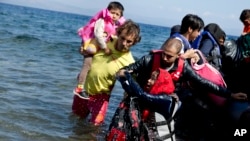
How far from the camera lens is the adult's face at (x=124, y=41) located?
502cm

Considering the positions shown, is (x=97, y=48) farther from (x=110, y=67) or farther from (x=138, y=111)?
(x=138, y=111)

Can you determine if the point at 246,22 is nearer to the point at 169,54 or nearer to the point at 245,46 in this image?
the point at 245,46

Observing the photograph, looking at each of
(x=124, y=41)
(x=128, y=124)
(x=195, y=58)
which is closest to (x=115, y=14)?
(x=124, y=41)

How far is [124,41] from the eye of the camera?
511 centimetres

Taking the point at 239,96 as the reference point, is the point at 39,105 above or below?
below

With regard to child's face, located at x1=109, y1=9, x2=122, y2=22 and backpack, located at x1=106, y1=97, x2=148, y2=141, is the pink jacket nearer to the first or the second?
child's face, located at x1=109, y1=9, x2=122, y2=22

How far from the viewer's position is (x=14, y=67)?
33.1 ft

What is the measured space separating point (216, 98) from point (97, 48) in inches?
66.9

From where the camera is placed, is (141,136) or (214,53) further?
(214,53)

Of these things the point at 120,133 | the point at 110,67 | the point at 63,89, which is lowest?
the point at 63,89

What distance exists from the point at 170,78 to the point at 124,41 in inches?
42.5

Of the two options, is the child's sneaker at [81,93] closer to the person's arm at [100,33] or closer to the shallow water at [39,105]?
the shallow water at [39,105]

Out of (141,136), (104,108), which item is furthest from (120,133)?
(104,108)

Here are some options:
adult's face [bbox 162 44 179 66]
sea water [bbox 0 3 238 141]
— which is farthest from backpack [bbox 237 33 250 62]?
sea water [bbox 0 3 238 141]
